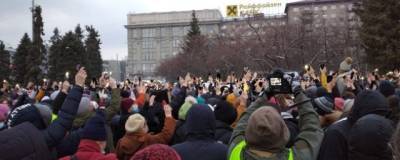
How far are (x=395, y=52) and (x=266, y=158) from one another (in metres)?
31.7

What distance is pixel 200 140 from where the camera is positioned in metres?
4.42

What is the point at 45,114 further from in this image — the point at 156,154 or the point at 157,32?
the point at 157,32

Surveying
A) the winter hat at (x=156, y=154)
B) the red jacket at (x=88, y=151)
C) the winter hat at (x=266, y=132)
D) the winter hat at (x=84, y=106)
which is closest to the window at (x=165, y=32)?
the winter hat at (x=84, y=106)

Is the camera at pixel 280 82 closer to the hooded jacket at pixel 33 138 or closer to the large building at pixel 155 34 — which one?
the hooded jacket at pixel 33 138

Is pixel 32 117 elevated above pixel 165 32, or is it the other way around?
pixel 165 32

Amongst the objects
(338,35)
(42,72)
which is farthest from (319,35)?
(42,72)

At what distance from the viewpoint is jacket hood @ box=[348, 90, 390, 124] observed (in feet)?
14.8

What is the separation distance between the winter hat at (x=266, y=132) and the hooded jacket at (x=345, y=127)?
82 centimetres

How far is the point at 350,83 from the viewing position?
9.26 metres

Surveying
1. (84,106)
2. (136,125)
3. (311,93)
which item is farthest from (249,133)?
(311,93)

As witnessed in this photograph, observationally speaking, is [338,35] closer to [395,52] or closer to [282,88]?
[395,52]

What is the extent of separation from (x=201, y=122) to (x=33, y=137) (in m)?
1.40

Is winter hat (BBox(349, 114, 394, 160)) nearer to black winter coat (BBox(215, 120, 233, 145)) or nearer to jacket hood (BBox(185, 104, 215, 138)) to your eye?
jacket hood (BBox(185, 104, 215, 138))

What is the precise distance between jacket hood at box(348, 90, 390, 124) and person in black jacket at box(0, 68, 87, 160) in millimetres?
2577
